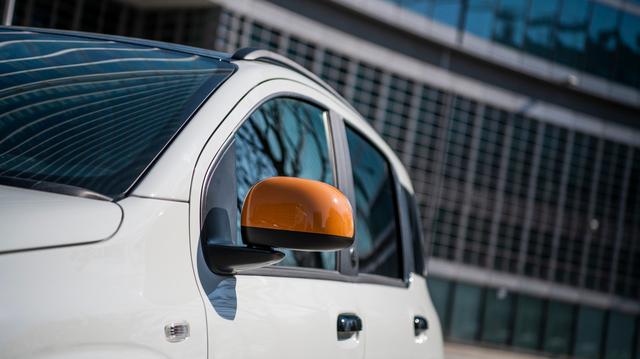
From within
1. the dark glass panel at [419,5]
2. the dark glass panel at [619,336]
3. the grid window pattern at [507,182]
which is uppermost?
the dark glass panel at [419,5]

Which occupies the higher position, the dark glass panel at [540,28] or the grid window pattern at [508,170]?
the dark glass panel at [540,28]

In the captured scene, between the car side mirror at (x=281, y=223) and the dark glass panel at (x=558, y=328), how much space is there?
1680 inches

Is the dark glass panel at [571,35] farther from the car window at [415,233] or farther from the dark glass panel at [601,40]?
the car window at [415,233]

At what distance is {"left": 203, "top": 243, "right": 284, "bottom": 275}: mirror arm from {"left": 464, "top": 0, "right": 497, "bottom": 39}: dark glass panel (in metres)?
39.1

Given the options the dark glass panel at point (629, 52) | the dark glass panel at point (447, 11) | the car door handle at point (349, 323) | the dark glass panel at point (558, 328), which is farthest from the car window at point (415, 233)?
the dark glass panel at point (629, 52)

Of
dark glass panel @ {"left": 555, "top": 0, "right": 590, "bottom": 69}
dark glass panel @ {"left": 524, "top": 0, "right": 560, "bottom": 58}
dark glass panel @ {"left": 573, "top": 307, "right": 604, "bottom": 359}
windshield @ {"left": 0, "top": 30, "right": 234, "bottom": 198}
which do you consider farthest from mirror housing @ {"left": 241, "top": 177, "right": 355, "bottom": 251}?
dark glass panel @ {"left": 573, "top": 307, "right": 604, "bottom": 359}

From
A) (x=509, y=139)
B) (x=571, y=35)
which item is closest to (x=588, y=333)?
(x=509, y=139)

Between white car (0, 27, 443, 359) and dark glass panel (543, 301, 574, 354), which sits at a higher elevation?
white car (0, 27, 443, 359)

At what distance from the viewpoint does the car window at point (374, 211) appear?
10.7ft

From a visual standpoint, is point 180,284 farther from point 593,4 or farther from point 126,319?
point 593,4

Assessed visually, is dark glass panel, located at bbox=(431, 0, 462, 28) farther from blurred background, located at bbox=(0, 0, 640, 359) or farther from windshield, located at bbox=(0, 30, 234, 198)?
windshield, located at bbox=(0, 30, 234, 198)

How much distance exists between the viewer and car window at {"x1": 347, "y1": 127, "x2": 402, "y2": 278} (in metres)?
3.26

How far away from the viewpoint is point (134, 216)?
1.83m

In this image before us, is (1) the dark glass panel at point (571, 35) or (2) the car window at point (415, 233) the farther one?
(1) the dark glass panel at point (571, 35)
